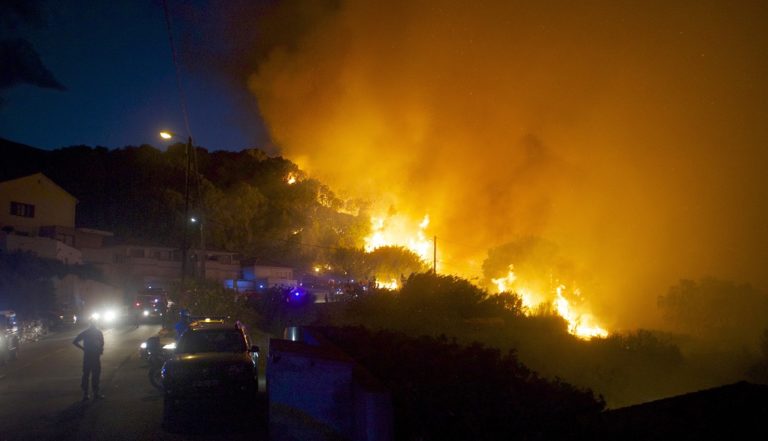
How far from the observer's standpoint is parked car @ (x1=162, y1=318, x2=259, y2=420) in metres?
11.0

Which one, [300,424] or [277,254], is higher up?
[277,254]

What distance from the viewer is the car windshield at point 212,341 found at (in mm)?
12288

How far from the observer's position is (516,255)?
166 ft

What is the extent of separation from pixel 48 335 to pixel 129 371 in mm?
17644

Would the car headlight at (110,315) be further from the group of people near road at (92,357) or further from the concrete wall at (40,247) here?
A: the group of people near road at (92,357)

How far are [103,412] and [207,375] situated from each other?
2.08m

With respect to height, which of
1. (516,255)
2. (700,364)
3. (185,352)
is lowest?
(700,364)

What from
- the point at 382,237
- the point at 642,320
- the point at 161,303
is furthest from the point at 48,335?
the point at 642,320

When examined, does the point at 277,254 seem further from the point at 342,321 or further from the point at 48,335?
the point at 342,321

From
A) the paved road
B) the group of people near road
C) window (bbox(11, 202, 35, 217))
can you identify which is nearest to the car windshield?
the group of people near road

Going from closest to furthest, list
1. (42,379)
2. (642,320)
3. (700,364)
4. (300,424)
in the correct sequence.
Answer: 1. (300,424)
2. (42,379)
3. (700,364)
4. (642,320)

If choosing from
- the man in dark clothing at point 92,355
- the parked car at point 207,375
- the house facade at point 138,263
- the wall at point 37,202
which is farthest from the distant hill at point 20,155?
the parked car at point 207,375

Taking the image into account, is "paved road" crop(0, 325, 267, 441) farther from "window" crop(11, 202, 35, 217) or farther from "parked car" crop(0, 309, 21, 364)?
"window" crop(11, 202, 35, 217)

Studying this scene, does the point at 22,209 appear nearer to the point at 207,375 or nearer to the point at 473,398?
the point at 207,375
